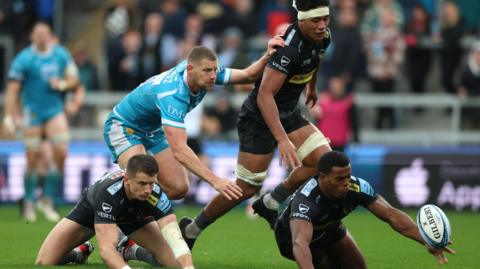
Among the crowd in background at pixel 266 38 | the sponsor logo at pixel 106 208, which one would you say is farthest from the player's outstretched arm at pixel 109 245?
the crowd in background at pixel 266 38

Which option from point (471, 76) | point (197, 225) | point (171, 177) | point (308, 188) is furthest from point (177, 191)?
point (471, 76)

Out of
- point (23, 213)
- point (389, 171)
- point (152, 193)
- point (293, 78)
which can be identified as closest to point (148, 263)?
point (152, 193)

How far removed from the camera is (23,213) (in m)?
16.8

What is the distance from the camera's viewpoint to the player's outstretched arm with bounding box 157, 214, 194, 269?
31.7ft

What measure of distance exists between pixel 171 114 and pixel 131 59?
10.2m

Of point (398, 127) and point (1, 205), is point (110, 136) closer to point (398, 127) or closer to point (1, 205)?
point (1, 205)

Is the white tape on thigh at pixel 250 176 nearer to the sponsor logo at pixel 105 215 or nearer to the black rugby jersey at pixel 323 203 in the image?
the black rugby jersey at pixel 323 203

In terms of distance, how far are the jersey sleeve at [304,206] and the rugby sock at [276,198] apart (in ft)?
6.08

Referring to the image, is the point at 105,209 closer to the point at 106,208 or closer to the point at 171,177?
the point at 106,208

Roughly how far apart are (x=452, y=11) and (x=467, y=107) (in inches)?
71.5

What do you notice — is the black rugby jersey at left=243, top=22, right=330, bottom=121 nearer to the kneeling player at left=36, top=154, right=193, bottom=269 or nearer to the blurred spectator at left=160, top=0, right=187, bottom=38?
the kneeling player at left=36, top=154, right=193, bottom=269

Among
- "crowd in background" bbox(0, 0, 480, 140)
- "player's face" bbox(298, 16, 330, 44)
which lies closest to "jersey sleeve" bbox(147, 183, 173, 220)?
"player's face" bbox(298, 16, 330, 44)

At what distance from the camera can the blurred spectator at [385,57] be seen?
67.6ft

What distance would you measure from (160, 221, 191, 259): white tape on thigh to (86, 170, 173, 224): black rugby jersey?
167mm
